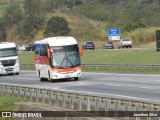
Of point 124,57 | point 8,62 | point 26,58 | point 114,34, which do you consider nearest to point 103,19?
point 114,34

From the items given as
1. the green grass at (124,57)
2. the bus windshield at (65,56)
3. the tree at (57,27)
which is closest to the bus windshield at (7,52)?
the green grass at (124,57)

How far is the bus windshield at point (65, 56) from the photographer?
121 feet

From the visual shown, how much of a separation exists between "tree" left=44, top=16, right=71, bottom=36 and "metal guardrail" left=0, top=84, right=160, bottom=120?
8440 centimetres

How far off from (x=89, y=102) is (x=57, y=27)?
93.0 meters

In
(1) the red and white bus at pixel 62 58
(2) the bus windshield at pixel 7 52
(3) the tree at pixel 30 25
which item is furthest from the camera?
(3) the tree at pixel 30 25

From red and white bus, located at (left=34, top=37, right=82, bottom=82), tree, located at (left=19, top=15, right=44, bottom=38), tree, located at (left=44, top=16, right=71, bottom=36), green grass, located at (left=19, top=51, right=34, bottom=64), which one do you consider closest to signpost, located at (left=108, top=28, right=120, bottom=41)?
green grass, located at (left=19, top=51, right=34, bottom=64)

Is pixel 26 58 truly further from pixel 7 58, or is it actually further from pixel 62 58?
pixel 62 58

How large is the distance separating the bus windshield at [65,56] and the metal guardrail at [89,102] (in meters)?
11.6

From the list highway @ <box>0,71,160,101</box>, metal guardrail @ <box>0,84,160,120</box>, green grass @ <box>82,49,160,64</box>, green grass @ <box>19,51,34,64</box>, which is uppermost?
metal guardrail @ <box>0,84,160,120</box>

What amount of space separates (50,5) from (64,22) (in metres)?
25.8

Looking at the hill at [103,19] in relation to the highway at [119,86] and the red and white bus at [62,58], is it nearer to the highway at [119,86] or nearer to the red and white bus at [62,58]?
the red and white bus at [62,58]

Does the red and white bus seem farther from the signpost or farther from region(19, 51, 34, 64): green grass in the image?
the signpost

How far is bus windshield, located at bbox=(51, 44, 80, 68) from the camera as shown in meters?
36.8

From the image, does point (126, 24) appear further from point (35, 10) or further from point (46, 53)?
point (46, 53)
